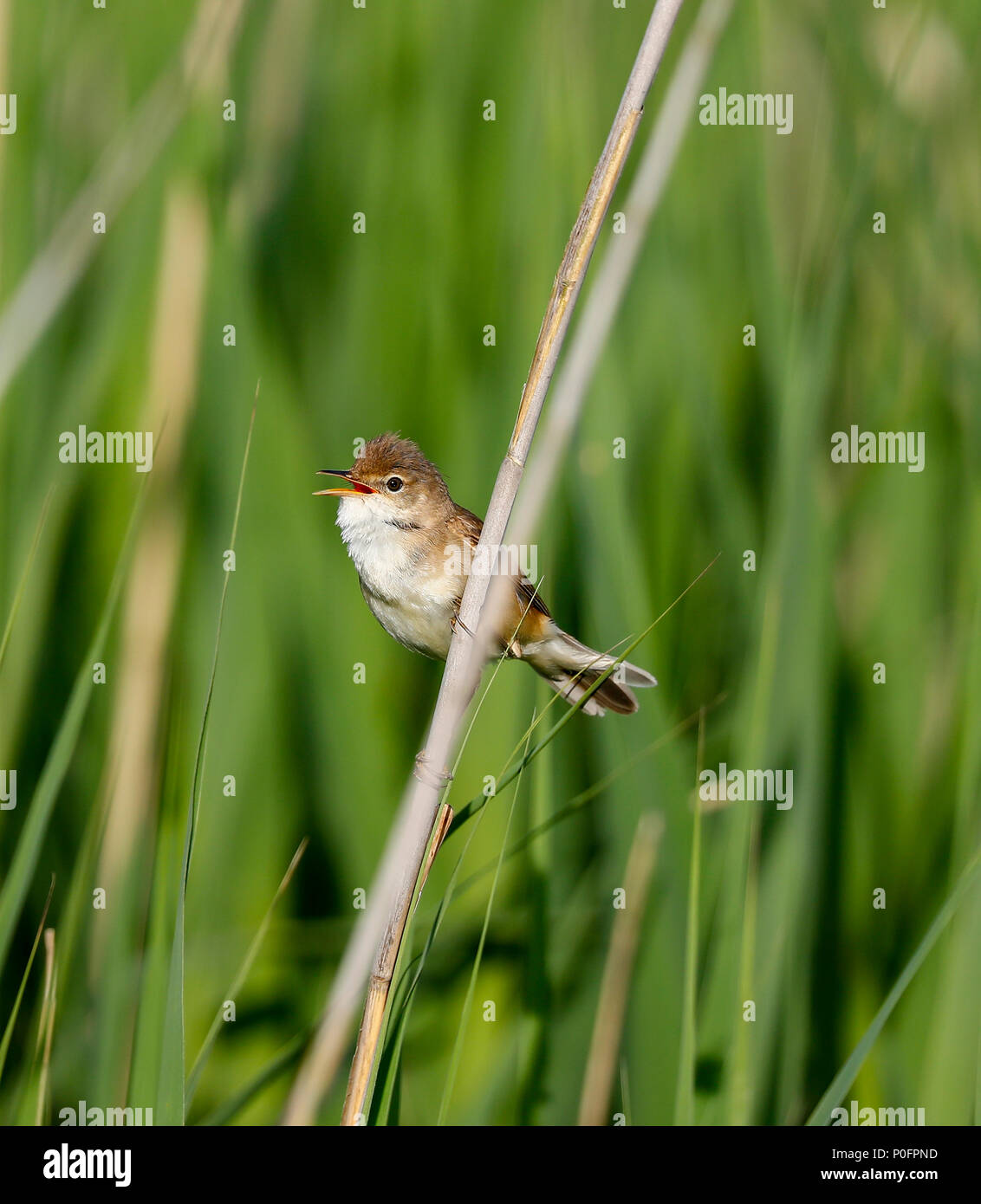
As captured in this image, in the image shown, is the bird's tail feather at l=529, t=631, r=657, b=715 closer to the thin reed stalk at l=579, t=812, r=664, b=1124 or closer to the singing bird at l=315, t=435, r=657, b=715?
the singing bird at l=315, t=435, r=657, b=715

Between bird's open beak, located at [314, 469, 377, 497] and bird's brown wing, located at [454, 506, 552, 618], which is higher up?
bird's open beak, located at [314, 469, 377, 497]

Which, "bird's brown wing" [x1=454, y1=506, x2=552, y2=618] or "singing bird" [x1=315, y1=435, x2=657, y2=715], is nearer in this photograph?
"singing bird" [x1=315, y1=435, x2=657, y2=715]

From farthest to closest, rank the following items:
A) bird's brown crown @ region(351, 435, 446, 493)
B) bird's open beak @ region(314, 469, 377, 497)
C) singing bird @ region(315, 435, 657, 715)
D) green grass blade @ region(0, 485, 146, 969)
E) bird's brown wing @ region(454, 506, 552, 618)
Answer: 1. bird's brown wing @ region(454, 506, 552, 618)
2. bird's brown crown @ region(351, 435, 446, 493)
3. singing bird @ region(315, 435, 657, 715)
4. bird's open beak @ region(314, 469, 377, 497)
5. green grass blade @ region(0, 485, 146, 969)

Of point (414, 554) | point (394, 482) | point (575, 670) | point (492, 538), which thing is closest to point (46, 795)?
point (492, 538)

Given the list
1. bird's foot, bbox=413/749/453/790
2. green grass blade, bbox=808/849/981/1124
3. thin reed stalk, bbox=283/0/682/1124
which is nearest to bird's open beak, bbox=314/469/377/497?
thin reed stalk, bbox=283/0/682/1124

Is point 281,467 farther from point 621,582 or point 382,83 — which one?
point 382,83

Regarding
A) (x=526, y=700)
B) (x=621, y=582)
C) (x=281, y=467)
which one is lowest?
(x=526, y=700)

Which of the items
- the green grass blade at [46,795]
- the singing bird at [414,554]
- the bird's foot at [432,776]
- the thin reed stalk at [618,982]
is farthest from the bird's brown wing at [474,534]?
the bird's foot at [432,776]

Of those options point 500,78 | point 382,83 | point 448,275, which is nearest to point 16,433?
point 448,275
